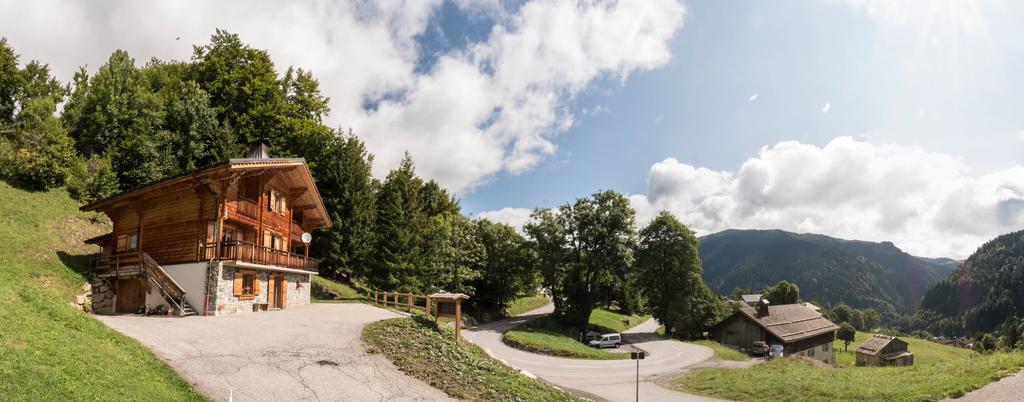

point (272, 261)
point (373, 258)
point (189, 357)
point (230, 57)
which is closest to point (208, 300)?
point (272, 261)

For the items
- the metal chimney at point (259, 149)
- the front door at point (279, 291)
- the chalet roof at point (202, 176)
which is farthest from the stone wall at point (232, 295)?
the metal chimney at point (259, 149)

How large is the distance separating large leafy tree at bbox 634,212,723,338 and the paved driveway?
41507mm

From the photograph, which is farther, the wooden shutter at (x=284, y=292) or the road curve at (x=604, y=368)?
the wooden shutter at (x=284, y=292)

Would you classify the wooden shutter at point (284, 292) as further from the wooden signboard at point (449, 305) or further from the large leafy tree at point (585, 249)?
the large leafy tree at point (585, 249)

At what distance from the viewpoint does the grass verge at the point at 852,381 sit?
18.2 meters

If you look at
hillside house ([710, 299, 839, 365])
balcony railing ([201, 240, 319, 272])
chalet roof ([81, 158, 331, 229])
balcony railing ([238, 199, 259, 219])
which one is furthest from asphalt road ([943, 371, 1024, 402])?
hillside house ([710, 299, 839, 365])

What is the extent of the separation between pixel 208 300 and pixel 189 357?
30.3ft

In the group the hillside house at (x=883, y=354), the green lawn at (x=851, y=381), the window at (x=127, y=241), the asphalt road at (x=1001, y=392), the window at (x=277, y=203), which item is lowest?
the hillside house at (x=883, y=354)

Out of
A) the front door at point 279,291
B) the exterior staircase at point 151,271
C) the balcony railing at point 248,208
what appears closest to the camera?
the exterior staircase at point 151,271

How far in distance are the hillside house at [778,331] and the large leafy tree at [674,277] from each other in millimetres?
2465

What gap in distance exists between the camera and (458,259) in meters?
48.6

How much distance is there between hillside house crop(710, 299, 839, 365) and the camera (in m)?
51.1

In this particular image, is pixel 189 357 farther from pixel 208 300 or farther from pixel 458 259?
pixel 458 259

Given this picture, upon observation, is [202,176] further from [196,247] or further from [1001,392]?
[1001,392]
